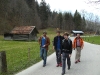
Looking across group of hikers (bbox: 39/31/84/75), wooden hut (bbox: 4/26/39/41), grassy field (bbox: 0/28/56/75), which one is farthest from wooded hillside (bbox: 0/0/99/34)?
group of hikers (bbox: 39/31/84/75)

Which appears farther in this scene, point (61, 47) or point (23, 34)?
point (23, 34)

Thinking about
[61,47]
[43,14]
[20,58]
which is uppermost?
[43,14]

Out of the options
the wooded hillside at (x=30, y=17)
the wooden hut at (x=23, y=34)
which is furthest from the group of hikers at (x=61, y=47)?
the wooded hillside at (x=30, y=17)

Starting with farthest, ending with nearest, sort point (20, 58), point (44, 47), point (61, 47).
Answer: point (20, 58) → point (44, 47) → point (61, 47)

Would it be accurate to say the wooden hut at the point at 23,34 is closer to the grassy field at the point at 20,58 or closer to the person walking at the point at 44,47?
the grassy field at the point at 20,58

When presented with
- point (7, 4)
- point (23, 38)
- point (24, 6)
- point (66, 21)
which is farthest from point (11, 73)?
point (66, 21)

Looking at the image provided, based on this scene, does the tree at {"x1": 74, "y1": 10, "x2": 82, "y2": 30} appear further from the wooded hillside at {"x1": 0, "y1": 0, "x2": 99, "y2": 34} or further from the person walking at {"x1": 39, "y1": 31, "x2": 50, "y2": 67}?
the person walking at {"x1": 39, "y1": 31, "x2": 50, "y2": 67}

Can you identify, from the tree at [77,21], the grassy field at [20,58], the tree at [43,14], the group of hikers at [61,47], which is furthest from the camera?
the tree at [77,21]

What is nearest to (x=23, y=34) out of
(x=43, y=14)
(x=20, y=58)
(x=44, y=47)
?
(x=20, y=58)

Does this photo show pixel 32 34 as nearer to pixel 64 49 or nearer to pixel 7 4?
pixel 7 4

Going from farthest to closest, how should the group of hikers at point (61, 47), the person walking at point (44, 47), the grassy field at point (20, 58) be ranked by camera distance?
the person walking at point (44, 47) < the grassy field at point (20, 58) < the group of hikers at point (61, 47)

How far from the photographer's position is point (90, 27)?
176 metres

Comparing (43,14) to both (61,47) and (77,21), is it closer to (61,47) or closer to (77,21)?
(77,21)

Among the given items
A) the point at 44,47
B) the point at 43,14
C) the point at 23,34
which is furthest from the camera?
the point at 43,14
